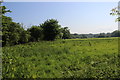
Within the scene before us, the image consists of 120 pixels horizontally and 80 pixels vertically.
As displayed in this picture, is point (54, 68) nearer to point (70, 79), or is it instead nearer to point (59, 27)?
point (70, 79)

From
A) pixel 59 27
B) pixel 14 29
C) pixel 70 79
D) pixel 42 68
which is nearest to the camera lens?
pixel 70 79

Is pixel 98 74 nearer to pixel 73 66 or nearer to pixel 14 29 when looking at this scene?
pixel 73 66

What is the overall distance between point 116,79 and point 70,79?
2232mm

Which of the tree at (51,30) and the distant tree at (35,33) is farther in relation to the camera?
the distant tree at (35,33)

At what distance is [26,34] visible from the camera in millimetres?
49188

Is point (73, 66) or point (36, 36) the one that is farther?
point (36, 36)

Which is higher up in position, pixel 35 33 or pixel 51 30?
pixel 51 30

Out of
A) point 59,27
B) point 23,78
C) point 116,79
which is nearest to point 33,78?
point 23,78

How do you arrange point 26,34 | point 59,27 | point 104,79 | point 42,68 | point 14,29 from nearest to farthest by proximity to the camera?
1. point 104,79
2. point 42,68
3. point 14,29
4. point 26,34
5. point 59,27

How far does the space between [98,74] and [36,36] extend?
49847 mm

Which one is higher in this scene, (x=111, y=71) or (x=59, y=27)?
(x=59, y=27)

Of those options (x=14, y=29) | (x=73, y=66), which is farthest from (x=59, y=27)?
(x=73, y=66)

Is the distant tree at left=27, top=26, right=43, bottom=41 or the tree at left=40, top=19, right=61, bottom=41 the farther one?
the distant tree at left=27, top=26, right=43, bottom=41

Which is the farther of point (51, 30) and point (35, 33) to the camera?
point (35, 33)
